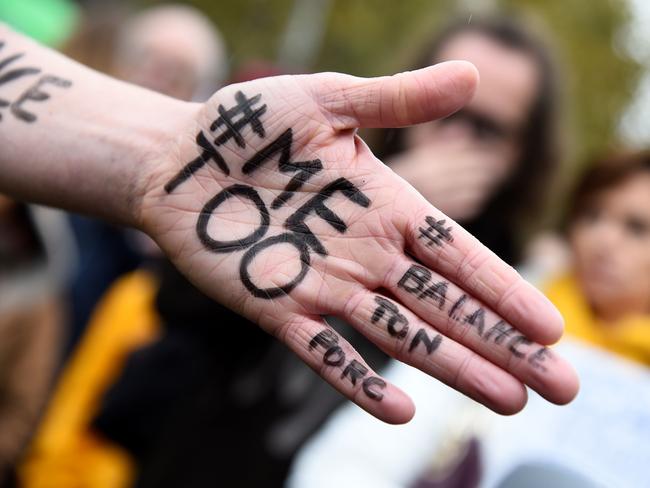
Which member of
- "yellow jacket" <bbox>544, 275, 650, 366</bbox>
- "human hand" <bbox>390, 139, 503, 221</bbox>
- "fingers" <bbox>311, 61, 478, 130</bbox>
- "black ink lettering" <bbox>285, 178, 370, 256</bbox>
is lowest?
"yellow jacket" <bbox>544, 275, 650, 366</bbox>

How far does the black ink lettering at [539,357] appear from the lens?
1120mm

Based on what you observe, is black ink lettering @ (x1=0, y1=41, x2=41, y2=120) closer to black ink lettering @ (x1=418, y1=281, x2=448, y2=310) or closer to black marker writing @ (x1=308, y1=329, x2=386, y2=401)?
black marker writing @ (x1=308, y1=329, x2=386, y2=401)

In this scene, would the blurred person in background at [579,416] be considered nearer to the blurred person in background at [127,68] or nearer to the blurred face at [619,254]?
the blurred face at [619,254]

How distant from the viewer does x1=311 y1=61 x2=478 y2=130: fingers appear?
1.17 metres

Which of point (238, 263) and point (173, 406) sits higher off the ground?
point (238, 263)

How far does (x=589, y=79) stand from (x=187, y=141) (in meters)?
14.0

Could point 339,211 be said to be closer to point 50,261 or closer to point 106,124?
point 106,124

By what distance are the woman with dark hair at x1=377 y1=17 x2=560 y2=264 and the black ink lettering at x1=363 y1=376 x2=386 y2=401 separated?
28.7 inches

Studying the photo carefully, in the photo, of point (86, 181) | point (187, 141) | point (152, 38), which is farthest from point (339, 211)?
point (152, 38)

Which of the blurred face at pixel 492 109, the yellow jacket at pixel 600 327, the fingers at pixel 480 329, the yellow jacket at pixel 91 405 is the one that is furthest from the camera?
the yellow jacket at pixel 91 405

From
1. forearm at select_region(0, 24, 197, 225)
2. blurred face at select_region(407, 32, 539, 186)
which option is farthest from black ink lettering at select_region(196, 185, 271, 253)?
blurred face at select_region(407, 32, 539, 186)

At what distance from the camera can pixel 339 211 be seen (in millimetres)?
1254

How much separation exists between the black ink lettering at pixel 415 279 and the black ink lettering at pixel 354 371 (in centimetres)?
16

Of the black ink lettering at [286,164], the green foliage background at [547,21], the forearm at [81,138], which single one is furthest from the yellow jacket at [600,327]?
the green foliage background at [547,21]
